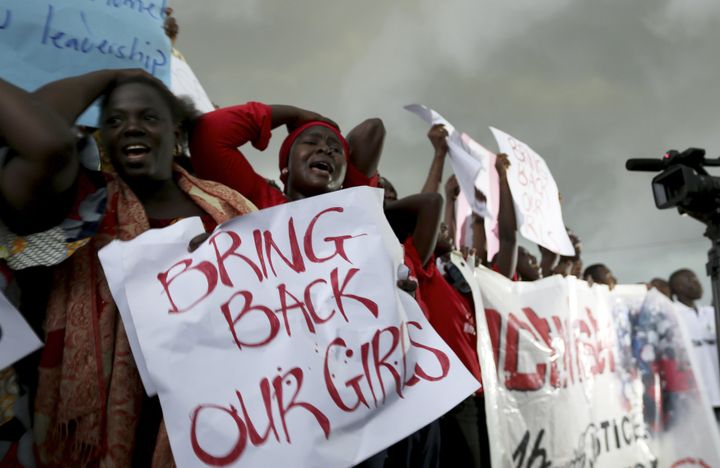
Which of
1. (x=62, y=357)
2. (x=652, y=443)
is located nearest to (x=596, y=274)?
(x=652, y=443)

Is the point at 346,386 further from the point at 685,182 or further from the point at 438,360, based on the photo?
the point at 685,182

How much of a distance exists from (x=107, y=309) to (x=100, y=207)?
0.71 ft

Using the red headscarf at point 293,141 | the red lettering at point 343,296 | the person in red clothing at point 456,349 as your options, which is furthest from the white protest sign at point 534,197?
the red lettering at point 343,296

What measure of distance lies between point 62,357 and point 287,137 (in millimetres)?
1097

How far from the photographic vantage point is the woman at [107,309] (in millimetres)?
1262

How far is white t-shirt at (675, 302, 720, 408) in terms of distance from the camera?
544 cm

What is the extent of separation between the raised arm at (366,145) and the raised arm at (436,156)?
94 cm

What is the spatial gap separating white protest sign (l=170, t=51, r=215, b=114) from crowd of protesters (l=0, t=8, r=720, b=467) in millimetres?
581

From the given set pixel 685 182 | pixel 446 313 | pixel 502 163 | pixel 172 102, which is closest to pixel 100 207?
pixel 172 102

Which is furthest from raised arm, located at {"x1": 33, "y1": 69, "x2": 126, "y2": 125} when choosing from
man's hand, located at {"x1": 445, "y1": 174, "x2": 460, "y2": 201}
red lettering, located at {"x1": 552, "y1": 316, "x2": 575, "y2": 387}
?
man's hand, located at {"x1": 445, "y1": 174, "x2": 460, "y2": 201}

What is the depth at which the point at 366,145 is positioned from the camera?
2285 mm

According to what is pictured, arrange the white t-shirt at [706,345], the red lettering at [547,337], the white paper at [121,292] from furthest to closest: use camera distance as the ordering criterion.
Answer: the white t-shirt at [706,345] → the red lettering at [547,337] → the white paper at [121,292]

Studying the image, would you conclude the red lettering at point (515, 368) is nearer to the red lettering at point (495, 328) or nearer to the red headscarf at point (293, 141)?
the red lettering at point (495, 328)

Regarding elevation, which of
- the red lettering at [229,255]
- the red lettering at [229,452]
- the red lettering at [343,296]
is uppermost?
the red lettering at [229,255]
